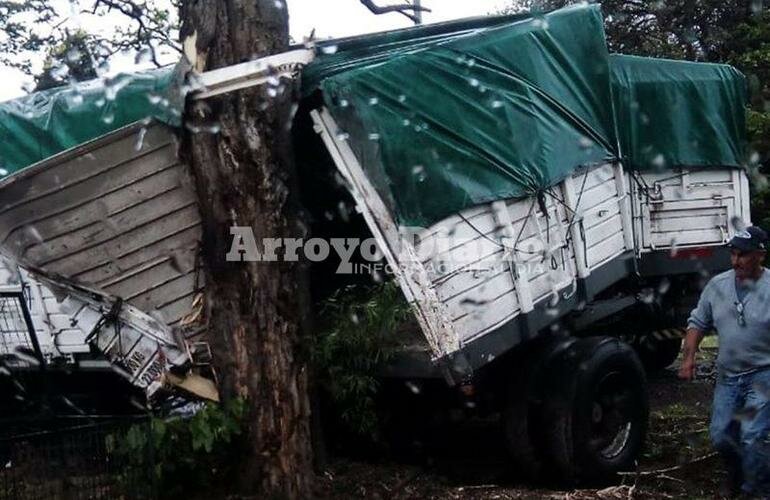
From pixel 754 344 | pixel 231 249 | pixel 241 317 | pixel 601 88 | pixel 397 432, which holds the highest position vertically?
pixel 601 88

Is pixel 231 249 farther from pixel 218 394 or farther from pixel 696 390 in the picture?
pixel 696 390

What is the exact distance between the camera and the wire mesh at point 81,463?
5.21 metres

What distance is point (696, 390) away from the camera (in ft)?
32.9

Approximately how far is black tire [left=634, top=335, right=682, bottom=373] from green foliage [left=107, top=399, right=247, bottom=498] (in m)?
5.32

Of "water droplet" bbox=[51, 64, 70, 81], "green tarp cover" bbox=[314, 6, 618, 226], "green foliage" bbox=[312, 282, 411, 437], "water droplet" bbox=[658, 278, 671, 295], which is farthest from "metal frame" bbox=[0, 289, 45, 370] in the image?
"water droplet" bbox=[51, 64, 70, 81]

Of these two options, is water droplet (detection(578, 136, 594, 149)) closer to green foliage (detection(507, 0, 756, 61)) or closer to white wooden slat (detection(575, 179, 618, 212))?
white wooden slat (detection(575, 179, 618, 212))

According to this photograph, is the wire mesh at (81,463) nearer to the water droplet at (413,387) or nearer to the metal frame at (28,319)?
the metal frame at (28,319)

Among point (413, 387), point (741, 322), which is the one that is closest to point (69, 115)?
point (413, 387)

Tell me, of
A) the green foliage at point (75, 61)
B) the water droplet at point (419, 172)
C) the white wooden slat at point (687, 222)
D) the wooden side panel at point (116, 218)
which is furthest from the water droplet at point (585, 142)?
the green foliage at point (75, 61)

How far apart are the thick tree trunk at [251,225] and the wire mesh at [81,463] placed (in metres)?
0.57

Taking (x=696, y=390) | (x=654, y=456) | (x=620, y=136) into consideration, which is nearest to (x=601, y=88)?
(x=620, y=136)

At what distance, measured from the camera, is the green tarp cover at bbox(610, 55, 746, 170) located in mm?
7699

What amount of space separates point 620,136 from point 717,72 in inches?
68.3

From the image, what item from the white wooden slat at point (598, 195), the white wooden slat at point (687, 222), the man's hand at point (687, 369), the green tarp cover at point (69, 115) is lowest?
the man's hand at point (687, 369)
